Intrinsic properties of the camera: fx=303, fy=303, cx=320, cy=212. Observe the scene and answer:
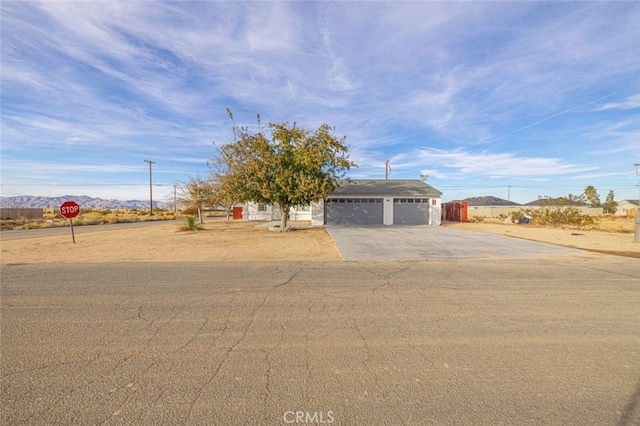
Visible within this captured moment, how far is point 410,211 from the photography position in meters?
26.7

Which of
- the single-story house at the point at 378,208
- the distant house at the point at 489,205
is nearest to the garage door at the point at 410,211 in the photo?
the single-story house at the point at 378,208

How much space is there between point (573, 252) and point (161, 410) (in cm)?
1399

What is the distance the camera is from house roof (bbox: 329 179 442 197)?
26.4 m

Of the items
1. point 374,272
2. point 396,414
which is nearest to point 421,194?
point 374,272

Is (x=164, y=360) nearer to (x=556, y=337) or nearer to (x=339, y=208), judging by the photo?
(x=556, y=337)

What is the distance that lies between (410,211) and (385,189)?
9.81 ft

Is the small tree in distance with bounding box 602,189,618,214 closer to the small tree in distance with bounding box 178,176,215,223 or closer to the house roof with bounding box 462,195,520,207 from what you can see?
the house roof with bounding box 462,195,520,207

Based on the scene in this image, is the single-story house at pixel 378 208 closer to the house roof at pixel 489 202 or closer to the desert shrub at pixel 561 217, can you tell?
the desert shrub at pixel 561 217

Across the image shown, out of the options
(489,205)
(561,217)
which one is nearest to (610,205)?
(489,205)

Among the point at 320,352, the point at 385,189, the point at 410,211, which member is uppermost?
the point at 385,189

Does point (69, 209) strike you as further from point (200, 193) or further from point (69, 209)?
point (200, 193)

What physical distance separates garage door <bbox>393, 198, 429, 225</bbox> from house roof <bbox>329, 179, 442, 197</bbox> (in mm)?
607

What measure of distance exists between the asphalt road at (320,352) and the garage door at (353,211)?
19.3 m

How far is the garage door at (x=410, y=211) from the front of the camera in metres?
26.6
